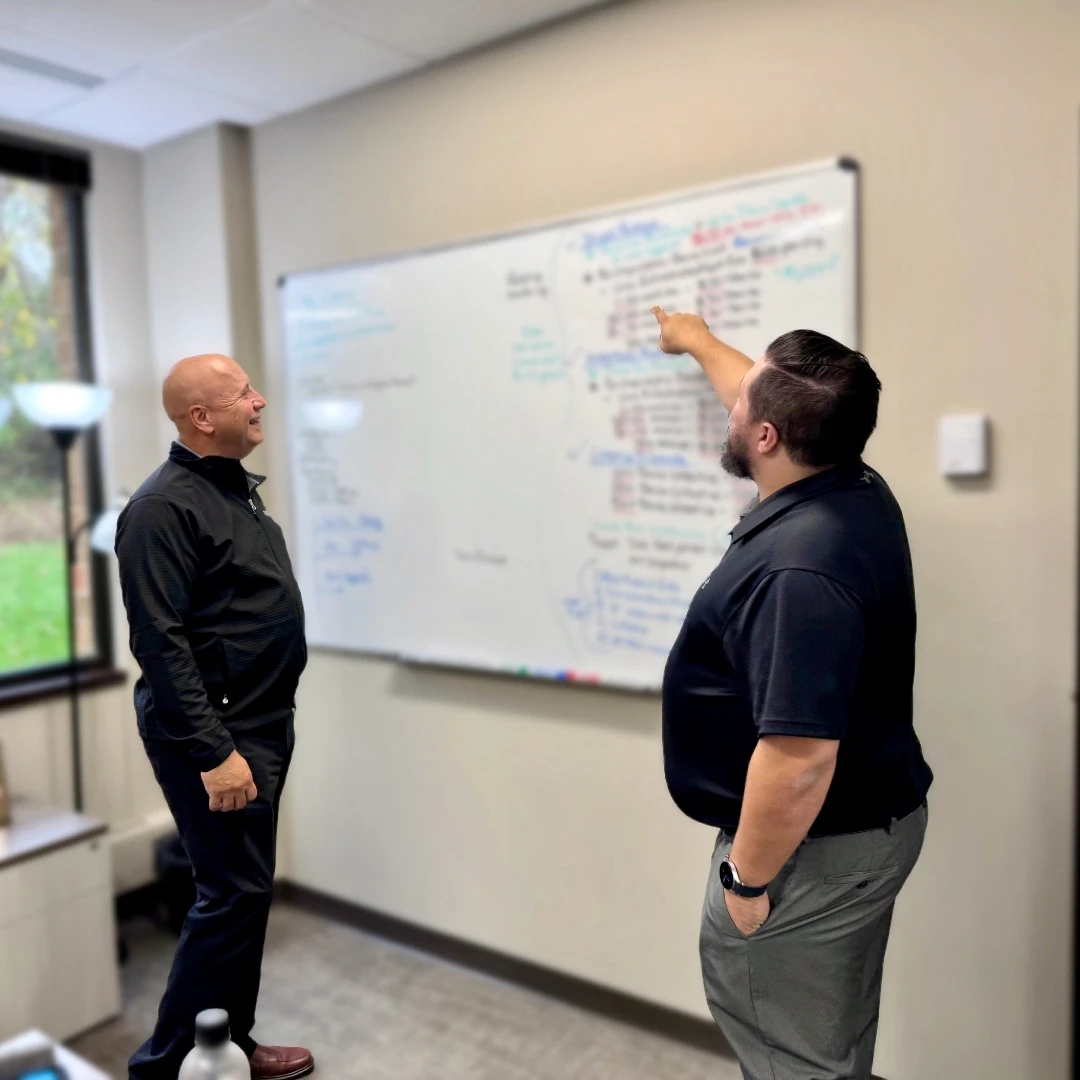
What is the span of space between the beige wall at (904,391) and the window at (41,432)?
105 cm

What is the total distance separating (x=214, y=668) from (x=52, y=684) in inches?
85.4

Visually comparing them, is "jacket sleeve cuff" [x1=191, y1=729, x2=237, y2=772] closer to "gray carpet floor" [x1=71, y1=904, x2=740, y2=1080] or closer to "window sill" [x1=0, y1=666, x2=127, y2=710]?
"gray carpet floor" [x1=71, y1=904, x2=740, y2=1080]

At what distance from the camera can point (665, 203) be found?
2.12m

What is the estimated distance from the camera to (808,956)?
1325 mm

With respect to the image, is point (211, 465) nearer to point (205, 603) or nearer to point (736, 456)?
point (205, 603)

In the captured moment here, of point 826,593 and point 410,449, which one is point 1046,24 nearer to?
point 826,593

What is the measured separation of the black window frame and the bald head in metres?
2.17

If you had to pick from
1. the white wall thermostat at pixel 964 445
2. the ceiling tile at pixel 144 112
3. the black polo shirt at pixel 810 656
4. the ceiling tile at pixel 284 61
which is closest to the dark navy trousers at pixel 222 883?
the black polo shirt at pixel 810 656

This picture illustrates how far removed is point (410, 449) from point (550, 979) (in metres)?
1.47

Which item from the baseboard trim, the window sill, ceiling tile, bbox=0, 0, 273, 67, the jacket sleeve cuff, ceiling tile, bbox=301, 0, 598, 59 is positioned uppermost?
ceiling tile, bbox=301, 0, 598, 59

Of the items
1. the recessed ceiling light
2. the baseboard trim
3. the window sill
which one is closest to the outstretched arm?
the baseboard trim

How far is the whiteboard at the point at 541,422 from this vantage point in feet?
6.68

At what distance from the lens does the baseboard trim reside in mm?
2307

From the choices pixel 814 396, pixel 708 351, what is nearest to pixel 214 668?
pixel 814 396
